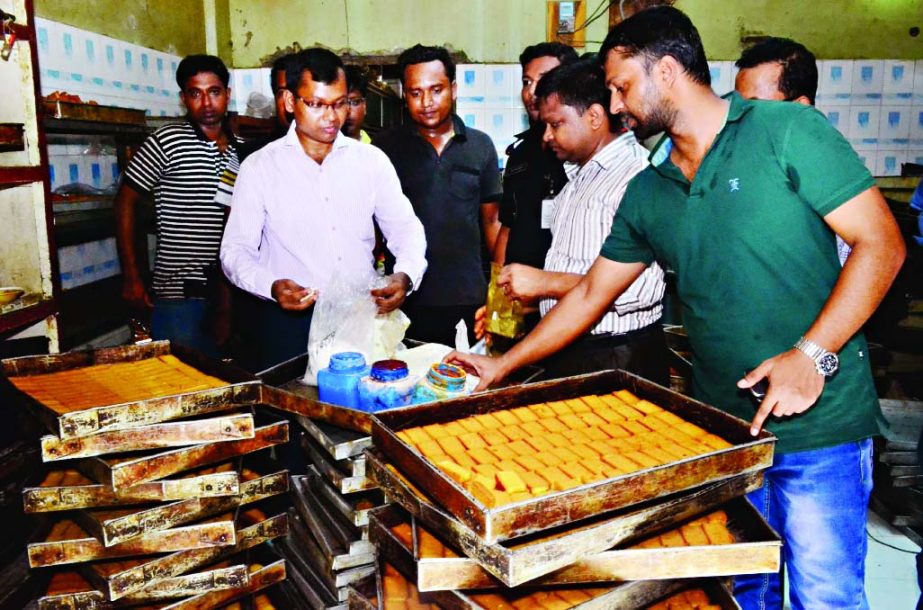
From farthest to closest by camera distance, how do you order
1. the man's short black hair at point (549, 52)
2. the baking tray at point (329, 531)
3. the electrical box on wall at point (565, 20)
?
the electrical box on wall at point (565, 20) < the man's short black hair at point (549, 52) < the baking tray at point (329, 531)

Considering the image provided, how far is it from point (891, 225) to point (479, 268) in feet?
7.60

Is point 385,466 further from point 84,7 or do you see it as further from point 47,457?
point 84,7

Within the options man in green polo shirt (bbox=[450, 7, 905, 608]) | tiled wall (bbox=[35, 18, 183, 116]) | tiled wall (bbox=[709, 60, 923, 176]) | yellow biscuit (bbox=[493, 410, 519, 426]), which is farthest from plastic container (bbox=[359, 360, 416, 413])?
tiled wall (bbox=[709, 60, 923, 176])

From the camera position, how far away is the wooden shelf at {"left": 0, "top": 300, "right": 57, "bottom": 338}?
2412 mm

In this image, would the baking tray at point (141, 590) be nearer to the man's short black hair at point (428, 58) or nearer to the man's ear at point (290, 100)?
the man's ear at point (290, 100)

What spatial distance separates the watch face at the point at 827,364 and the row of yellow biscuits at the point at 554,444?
267 mm

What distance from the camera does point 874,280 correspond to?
4.92ft

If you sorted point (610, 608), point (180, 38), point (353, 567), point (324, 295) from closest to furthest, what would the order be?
point (610, 608)
point (353, 567)
point (324, 295)
point (180, 38)

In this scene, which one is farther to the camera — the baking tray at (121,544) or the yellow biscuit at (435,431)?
the baking tray at (121,544)

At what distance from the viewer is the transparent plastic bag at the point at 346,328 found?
213 cm

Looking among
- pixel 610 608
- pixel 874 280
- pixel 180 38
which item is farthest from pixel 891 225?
pixel 180 38

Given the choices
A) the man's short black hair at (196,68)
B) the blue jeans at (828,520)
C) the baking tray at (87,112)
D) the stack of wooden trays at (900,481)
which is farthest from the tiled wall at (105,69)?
the stack of wooden trays at (900,481)

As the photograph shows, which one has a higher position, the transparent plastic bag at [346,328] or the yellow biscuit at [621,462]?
the transparent plastic bag at [346,328]

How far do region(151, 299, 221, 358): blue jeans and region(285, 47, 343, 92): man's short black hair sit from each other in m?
1.39
